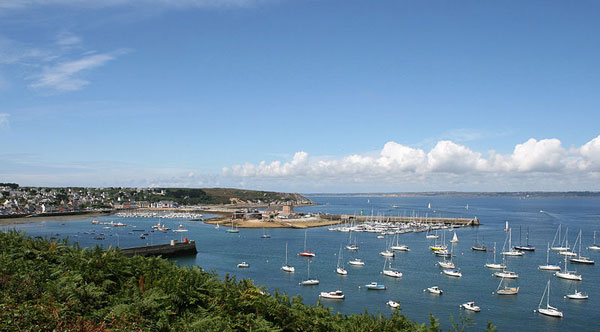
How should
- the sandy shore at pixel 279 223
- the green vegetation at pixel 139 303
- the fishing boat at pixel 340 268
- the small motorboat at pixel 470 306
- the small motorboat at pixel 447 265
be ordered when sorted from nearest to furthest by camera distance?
the green vegetation at pixel 139 303
the small motorboat at pixel 470 306
the fishing boat at pixel 340 268
the small motorboat at pixel 447 265
the sandy shore at pixel 279 223

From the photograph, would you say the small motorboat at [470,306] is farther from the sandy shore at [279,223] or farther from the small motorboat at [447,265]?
the sandy shore at [279,223]

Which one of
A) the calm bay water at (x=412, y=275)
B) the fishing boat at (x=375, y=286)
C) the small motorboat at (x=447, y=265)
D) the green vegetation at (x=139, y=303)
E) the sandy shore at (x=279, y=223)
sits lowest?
the sandy shore at (x=279, y=223)

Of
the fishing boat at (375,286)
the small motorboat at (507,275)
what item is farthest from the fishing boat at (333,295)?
the small motorboat at (507,275)

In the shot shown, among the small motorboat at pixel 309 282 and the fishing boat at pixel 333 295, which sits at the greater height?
the fishing boat at pixel 333 295

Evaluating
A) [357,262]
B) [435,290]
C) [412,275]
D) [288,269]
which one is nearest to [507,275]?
[412,275]

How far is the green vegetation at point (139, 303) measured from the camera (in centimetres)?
678

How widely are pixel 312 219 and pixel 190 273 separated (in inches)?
3697

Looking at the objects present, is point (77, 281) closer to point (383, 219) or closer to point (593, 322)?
point (593, 322)

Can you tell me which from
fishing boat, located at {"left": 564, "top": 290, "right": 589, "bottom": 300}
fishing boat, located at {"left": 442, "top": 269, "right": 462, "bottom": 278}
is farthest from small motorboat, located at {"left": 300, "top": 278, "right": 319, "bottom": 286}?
fishing boat, located at {"left": 564, "top": 290, "right": 589, "bottom": 300}

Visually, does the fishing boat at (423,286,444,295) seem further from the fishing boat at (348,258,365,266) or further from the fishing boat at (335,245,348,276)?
the fishing boat at (348,258,365,266)

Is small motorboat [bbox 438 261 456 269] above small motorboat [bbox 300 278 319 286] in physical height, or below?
above

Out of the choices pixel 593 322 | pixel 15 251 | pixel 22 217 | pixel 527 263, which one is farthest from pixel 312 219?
pixel 15 251

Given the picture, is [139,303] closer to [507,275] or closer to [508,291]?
[508,291]

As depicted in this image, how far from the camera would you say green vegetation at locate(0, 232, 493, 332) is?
6.78 meters
